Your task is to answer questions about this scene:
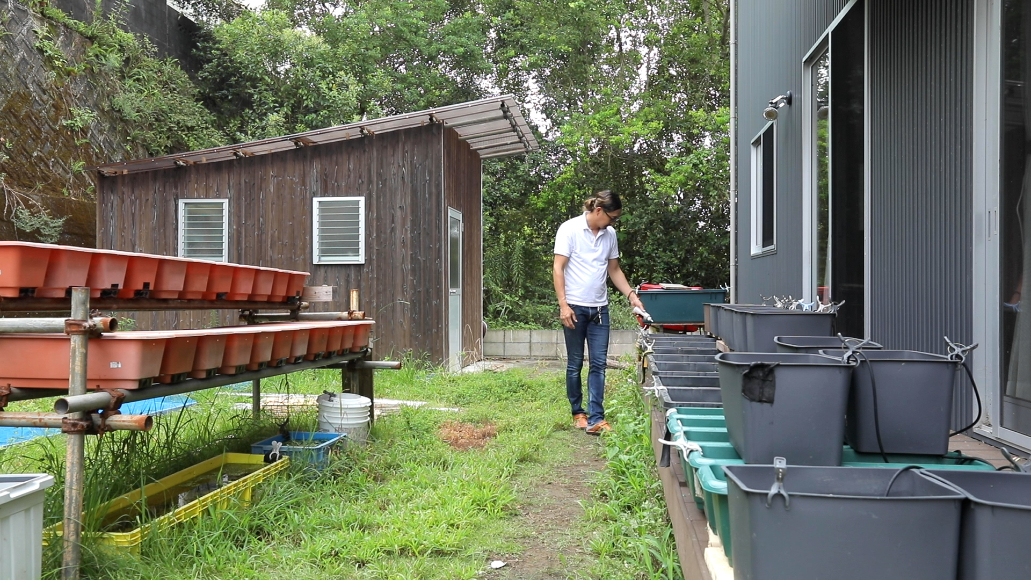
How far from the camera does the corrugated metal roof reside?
29.2ft

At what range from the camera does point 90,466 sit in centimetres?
360

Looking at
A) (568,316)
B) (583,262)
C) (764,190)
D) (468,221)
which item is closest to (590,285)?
(583,262)

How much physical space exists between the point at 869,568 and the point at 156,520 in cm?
257

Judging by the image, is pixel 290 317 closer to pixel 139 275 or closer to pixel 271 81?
pixel 139 275

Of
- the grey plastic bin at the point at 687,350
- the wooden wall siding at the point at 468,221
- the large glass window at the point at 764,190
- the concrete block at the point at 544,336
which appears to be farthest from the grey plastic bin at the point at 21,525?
the concrete block at the point at 544,336

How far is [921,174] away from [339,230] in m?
7.20

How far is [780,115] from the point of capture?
6.70m

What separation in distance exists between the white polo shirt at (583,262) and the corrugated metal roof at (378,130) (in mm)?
3531

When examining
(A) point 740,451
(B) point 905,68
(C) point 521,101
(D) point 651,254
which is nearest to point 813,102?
(B) point 905,68

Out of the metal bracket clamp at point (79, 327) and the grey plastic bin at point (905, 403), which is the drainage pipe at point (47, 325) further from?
the grey plastic bin at point (905, 403)

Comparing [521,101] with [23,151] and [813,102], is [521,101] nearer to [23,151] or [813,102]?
[23,151]

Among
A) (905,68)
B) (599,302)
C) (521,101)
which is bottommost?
(599,302)

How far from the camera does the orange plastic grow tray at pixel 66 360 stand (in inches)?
113

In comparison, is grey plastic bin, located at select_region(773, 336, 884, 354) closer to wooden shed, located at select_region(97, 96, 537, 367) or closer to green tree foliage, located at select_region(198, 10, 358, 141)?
wooden shed, located at select_region(97, 96, 537, 367)
